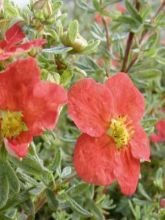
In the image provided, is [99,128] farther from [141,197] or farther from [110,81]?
[141,197]

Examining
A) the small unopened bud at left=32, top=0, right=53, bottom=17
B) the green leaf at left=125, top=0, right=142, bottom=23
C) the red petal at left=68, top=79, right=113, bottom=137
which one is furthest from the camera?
the green leaf at left=125, top=0, right=142, bottom=23

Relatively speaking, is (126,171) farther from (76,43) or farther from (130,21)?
(130,21)

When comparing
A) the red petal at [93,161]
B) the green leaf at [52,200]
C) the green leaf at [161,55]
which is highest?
the red petal at [93,161]

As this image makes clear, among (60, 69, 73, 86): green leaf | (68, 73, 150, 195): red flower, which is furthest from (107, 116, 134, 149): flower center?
(60, 69, 73, 86): green leaf

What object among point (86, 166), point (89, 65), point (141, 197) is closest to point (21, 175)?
point (86, 166)

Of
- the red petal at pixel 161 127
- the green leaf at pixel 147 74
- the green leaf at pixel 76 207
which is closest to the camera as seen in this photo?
the green leaf at pixel 76 207

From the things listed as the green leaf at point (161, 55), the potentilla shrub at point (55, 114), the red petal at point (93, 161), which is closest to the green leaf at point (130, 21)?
the green leaf at point (161, 55)

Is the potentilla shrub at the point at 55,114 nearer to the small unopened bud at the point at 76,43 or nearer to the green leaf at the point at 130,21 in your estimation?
the small unopened bud at the point at 76,43

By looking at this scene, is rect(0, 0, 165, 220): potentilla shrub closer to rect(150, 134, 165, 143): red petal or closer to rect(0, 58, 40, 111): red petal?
rect(0, 58, 40, 111): red petal
